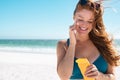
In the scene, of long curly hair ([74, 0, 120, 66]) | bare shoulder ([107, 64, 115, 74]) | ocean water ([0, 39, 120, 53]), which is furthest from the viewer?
ocean water ([0, 39, 120, 53])

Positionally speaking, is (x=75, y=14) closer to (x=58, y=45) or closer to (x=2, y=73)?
(x=58, y=45)

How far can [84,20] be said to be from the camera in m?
2.64

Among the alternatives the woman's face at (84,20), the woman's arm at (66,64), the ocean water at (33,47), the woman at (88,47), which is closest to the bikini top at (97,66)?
the woman at (88,47)

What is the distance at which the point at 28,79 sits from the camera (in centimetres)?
1038

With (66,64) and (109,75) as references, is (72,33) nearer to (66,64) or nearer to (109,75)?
(66,64)

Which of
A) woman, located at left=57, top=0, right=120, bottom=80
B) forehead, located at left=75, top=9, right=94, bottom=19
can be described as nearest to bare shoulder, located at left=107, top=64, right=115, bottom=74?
woman, located at left=57, top=0, right=120, bottom=80

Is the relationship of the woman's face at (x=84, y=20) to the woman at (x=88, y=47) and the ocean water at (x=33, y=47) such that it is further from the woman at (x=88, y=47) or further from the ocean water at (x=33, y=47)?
the ocean water at (x=33, y=47)

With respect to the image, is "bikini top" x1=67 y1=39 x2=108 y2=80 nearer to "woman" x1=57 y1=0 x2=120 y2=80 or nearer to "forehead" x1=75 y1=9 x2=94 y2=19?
"woman" x1=57 y1=0 x2=120 y2=80

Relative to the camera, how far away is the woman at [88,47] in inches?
104

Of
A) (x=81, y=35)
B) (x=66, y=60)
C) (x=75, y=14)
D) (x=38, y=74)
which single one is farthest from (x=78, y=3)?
(x=38, y=74)

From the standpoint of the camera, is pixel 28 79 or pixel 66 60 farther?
pixel 28 79

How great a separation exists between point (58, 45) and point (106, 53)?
0.46 m

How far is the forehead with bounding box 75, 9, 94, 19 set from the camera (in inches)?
105

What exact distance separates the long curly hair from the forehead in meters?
0.03
